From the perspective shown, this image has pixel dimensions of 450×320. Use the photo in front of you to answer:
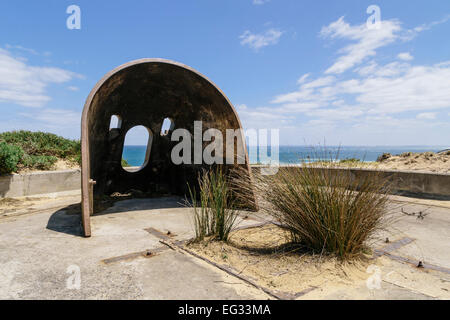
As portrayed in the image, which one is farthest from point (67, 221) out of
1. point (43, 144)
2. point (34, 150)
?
point (43, 144)

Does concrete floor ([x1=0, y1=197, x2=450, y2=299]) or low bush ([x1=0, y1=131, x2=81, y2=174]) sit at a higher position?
low bush ([x1=0, y1=131, x2=81, y2=174])

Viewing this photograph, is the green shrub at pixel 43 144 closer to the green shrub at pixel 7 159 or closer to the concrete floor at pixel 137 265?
the green shrub at pixel 7 159

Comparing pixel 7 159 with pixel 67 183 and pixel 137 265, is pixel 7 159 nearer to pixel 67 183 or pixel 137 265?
pixel 67 183

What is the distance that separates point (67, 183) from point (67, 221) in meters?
3.37

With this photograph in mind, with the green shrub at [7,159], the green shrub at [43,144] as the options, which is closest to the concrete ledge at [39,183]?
the green shrub at [7,159]

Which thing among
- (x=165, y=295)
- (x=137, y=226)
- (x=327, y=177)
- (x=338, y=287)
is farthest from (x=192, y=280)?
(x=137, y=226)

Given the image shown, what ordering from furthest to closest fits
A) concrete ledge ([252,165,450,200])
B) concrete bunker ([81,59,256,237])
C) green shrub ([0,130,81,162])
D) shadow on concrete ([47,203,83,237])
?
green shrub ([0,130,81,162]) → concrete ledge ([252,165,450,200]) → concrete bunker ([81,59,256,237]) → shadow on concrete ([47,203,83,237])

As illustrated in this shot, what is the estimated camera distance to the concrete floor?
7.75 feet

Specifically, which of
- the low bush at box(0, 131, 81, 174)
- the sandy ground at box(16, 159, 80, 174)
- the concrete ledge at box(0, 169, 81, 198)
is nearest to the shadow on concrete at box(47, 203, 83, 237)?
the concrete ledge at box(0, 169, 81, 198)

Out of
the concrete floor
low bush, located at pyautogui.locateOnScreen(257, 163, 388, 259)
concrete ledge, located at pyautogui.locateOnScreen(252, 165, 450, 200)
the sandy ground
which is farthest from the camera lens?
the sandy ground

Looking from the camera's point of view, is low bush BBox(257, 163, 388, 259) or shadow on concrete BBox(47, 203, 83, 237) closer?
low bush BBox(257, 163, 388, 259)

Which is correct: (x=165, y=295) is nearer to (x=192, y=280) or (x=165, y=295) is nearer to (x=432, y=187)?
(x=192, y=280)

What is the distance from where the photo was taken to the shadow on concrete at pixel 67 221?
4195 millimetres

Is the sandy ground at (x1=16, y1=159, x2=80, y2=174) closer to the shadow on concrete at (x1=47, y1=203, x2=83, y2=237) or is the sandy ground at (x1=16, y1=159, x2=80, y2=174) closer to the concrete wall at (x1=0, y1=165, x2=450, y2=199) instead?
the concrete wall at (x1=0, y1=165, x2=450, y2=199)
